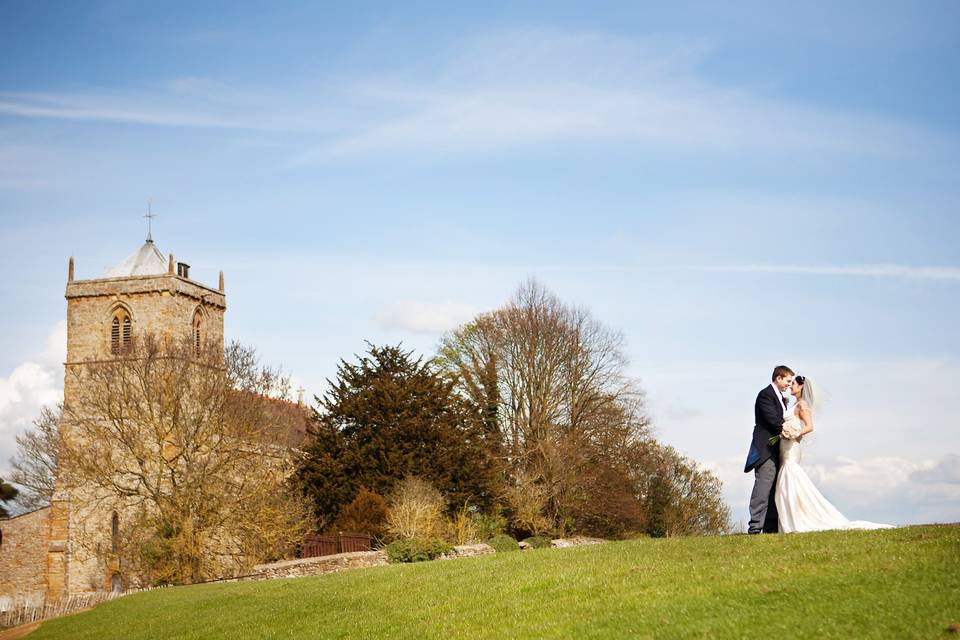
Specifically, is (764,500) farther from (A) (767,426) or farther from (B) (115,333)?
(B) (115,333)

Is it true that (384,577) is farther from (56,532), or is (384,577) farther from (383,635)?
(56,532)

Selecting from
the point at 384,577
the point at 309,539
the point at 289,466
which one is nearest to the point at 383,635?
the point at 384,577

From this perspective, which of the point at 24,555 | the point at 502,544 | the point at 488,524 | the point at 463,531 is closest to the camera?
the point at 502,544

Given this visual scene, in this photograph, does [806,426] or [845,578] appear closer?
[845,578]

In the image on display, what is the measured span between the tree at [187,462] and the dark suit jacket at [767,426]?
25.5 m

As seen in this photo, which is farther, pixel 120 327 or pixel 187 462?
pixel 120 327

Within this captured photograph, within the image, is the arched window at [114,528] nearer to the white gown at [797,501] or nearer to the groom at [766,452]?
the groom at [766,452]

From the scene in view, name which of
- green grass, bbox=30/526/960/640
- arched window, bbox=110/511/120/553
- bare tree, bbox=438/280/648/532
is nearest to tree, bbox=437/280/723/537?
bare tree, bbox=438/280/648/532

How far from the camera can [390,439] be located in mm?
47250

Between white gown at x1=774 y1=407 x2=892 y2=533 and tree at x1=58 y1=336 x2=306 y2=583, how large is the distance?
2577 centimetres

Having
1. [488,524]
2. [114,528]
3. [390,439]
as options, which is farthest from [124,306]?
[488,524]

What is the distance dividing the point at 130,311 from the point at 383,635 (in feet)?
196

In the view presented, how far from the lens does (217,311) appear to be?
243ft

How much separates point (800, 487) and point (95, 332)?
61.2 m
